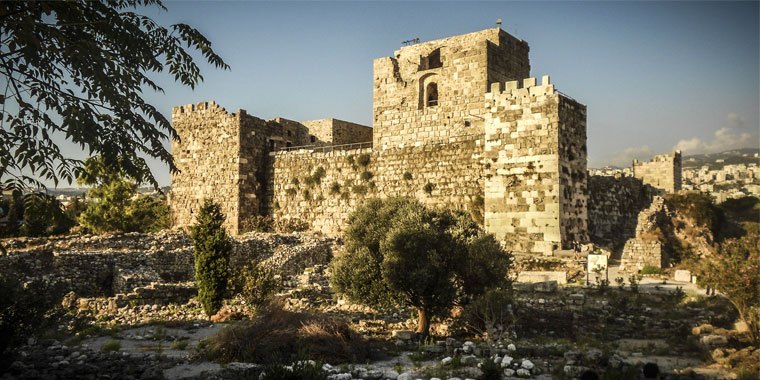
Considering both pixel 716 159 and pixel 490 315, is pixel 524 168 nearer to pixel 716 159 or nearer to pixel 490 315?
pixel 490 315

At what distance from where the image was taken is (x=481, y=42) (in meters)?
31.1

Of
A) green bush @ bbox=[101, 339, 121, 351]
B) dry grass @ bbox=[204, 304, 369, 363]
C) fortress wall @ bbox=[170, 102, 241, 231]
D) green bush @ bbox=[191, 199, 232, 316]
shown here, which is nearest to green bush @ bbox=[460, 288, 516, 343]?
dry grass @ bbox=[204, 304, 369, 363]

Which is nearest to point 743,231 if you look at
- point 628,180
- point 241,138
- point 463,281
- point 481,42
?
point 628,180

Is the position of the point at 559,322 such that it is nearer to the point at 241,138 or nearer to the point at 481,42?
the point at 481,42

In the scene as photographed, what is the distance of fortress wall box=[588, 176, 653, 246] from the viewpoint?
27.6m

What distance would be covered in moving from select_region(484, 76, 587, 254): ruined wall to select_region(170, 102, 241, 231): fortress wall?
16.0 m

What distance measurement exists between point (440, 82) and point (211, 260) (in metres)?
17.4

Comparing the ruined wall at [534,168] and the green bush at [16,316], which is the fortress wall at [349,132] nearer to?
the ruined wall at [534,168]

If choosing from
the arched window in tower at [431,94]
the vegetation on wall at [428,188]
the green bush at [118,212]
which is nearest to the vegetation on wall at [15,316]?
the vegetation on wall at [428,188]

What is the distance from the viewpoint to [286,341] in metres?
15.0

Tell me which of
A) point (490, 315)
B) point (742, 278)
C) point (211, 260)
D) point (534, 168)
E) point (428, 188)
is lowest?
point (490, 315)

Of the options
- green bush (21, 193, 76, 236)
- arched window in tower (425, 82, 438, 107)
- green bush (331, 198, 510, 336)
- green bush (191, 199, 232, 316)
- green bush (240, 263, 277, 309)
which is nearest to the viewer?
green bush (21, 193, 76, 236)

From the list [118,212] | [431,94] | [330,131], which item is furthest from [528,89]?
[118,212]

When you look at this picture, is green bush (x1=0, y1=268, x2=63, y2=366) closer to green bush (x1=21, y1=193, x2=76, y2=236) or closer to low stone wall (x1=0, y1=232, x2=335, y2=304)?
green bush (x1=21, y1=193, x2=76, y2=236)
